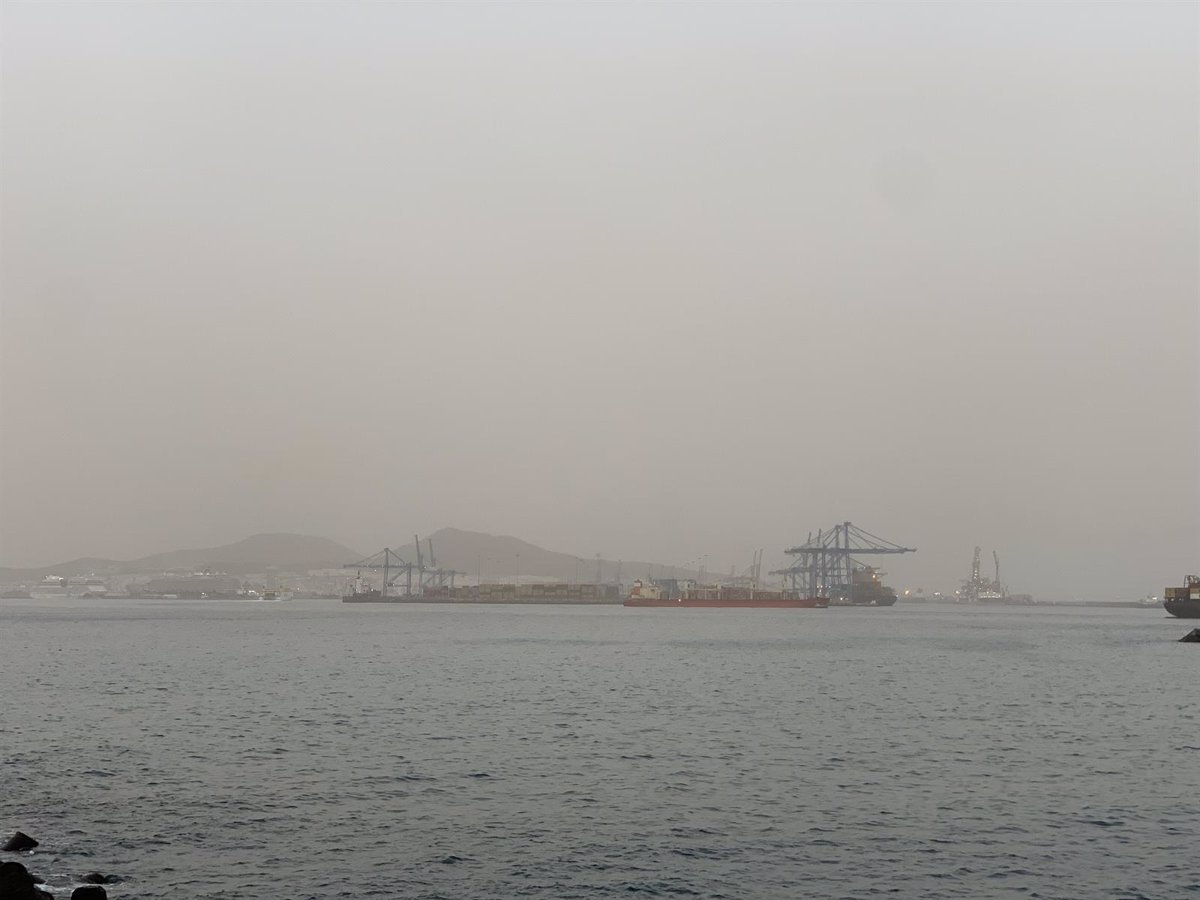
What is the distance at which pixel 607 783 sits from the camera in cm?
2925

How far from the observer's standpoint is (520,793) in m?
27.9

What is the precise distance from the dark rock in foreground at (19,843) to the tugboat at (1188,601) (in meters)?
158

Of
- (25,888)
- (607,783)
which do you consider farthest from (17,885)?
(607,783)

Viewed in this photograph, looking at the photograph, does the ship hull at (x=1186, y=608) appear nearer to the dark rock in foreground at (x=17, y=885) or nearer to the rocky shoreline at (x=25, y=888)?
the rocky shoreline at (x=25, y=888)

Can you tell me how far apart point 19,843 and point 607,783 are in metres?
14.3

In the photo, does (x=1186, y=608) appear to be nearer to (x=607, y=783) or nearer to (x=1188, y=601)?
(x=1188, y=601)

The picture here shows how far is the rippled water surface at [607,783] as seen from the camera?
2048cm

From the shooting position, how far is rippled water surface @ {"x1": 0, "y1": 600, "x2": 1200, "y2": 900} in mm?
20484

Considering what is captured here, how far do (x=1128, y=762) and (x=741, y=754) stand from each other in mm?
11962

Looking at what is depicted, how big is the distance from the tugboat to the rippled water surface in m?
97.4

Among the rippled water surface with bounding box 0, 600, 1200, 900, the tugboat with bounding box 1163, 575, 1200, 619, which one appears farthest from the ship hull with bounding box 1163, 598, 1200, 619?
the rippled water surface with bounding box 0, 600, 1200, 900

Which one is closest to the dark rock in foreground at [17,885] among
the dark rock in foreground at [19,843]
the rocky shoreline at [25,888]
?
the rocky shoreline at [25,888]

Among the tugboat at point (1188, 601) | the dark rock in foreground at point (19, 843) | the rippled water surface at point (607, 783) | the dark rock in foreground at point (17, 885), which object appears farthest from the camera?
→ the tugboat at point (1188, 601)

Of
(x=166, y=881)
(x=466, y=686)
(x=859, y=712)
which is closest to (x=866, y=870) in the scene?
(x=166, y=881)
